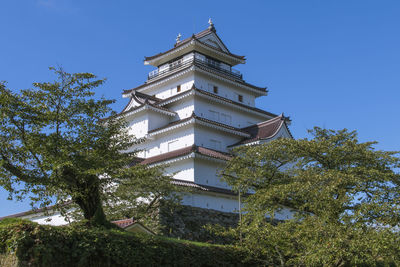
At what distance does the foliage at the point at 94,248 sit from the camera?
1330 cm

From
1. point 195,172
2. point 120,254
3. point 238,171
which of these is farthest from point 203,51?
point 120,254

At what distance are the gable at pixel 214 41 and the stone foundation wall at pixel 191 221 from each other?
16.8 metres

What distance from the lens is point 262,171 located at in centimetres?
2295

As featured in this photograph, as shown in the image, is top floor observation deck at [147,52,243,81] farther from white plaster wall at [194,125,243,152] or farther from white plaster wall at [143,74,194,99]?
white plaster wall at [194,125,243,152]

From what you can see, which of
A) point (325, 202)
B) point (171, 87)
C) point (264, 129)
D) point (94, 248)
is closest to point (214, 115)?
point (264, 129)

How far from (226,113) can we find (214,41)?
7531 millimetres

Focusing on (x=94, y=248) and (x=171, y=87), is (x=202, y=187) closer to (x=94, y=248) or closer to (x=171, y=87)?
(x=171, y=87)

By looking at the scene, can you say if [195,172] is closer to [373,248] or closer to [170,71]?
[170,71]

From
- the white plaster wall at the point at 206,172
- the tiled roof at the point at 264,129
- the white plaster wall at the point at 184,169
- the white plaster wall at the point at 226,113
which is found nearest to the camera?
the white plaster wall at the point at 184,169

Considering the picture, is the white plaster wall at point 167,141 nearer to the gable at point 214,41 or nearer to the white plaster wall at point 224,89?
the white plaster wall at point 224,89

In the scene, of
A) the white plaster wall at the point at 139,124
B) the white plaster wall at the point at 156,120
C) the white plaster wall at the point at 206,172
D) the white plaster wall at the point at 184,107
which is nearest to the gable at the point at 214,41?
the white plaster wall at the point at 184,107

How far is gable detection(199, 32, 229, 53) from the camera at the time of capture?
39.0 m

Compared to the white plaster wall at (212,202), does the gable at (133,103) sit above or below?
above

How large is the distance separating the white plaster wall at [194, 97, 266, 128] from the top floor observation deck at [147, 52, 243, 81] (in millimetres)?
3309
